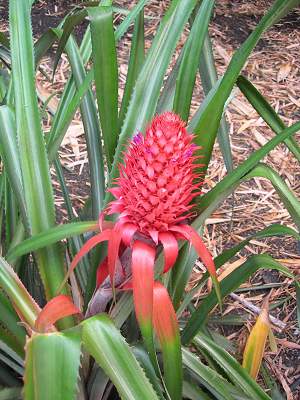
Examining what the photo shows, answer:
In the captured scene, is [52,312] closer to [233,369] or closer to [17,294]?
[17,294]

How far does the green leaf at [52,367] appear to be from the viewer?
604 mm

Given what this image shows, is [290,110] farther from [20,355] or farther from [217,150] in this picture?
[20,355]

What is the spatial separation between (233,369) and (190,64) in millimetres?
567

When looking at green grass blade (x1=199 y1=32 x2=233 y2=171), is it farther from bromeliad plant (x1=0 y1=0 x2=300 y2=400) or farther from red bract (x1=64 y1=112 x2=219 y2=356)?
red bract (x1=64 y1=112 x2=219 y2=356)

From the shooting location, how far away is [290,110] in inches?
97.7

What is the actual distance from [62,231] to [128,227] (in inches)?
5.7

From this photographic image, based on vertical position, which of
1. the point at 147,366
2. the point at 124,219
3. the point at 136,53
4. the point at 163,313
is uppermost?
the point at 136,53

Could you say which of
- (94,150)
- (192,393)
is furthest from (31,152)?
(192,393)

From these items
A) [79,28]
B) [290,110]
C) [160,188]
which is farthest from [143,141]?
[79,28]

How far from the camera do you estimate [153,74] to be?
1.00 m

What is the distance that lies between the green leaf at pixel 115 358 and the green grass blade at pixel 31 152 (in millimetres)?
259

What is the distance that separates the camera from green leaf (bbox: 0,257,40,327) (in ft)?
2.93

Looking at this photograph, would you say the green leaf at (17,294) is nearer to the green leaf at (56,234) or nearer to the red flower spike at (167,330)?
the green leaf at (56,234)

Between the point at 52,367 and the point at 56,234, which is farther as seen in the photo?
the point at 56,234
